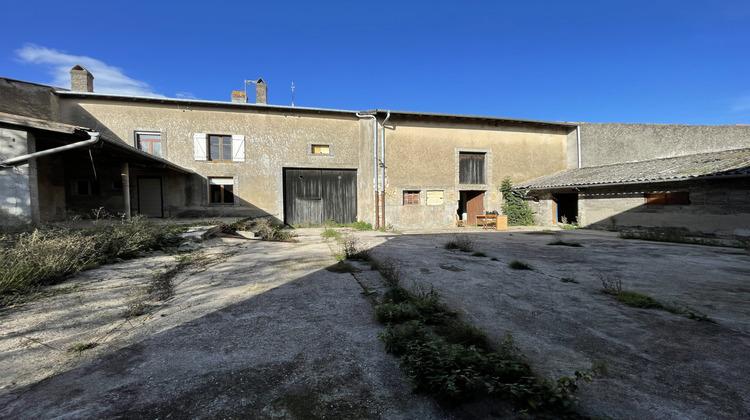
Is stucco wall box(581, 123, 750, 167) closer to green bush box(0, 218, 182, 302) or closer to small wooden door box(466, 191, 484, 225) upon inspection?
small wooden door box(466, 191, 484, 225)

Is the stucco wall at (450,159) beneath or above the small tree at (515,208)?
above

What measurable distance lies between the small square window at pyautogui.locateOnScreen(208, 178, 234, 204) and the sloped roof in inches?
528

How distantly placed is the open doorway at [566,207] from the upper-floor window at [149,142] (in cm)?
1758

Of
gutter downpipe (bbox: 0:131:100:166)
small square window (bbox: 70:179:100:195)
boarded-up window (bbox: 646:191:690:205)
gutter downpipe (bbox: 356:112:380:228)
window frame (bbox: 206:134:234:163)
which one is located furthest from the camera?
gutter downpipe (bbox: 356:112:380:228)

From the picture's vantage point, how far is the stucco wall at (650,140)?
483 inches

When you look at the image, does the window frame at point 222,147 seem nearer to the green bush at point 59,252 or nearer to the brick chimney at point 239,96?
the brick chimney at point 239,96

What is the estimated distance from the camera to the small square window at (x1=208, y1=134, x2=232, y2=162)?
12602 mm

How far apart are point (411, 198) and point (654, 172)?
8.90 meters

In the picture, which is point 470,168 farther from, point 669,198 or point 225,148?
point 225,148

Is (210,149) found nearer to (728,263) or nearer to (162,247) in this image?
(162,247)

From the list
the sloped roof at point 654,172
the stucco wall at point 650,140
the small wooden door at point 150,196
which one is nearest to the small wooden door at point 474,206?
the sloped roof at point 654,172

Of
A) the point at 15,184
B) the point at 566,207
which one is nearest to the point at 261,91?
the point at 15,184

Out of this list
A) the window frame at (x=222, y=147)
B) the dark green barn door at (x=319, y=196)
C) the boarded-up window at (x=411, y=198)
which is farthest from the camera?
the boarded-up window at (x=411, y=198)

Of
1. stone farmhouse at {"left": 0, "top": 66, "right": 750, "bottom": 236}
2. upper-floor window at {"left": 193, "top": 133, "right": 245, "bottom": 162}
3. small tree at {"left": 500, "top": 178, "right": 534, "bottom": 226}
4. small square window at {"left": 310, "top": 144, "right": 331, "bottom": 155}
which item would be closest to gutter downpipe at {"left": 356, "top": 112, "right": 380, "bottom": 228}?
stone farmhouse at {"left": 0, "top": 66, "right": 750, "bottom": 236}
